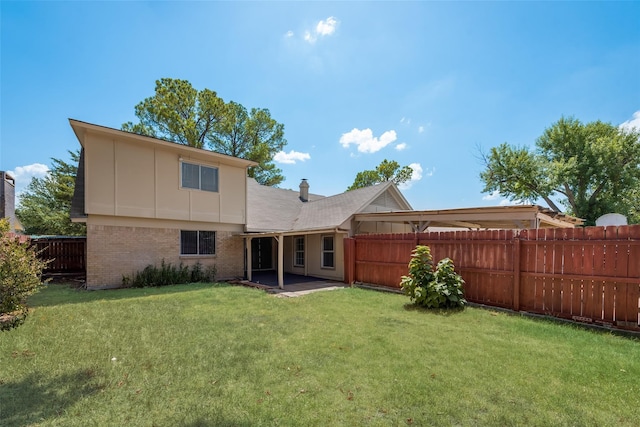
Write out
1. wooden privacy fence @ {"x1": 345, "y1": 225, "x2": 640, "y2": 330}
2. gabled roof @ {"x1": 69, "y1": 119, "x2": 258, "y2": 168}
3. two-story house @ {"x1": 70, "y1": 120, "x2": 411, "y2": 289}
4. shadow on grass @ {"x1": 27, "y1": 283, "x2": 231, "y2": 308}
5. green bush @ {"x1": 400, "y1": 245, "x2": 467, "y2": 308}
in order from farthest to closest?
1. two-story house @ {"x1": 70, "y1": 120, "x2": 411, "y2": 289}
2. gabled roof @ {"x1": 69, "y1": 119, "x2": 258, "y2": 168}
3. shadow on grass @ {"x1": 27, "y1": 283, "x2": 231, "y2": 308}
4. green bush @ {"x1": 400, "y1": 245, "x2": 467, "y2": 308}
5. wooden privacy fence @ {"x1": 345, "y1": 225, "x2": 640, "y2": 330}

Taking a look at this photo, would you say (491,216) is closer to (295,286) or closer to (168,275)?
(295,286)

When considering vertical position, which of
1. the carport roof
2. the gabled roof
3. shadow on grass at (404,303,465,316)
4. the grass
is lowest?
shadow on grass at (404,303,465,316)

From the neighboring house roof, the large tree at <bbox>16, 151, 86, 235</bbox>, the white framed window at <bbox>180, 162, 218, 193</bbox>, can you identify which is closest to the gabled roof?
the white framed window at <bbox>180, 162, 218, 193</bbox>

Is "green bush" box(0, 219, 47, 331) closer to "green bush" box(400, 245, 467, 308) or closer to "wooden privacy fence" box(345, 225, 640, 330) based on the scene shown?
"green bush" box(400, 245, 467, 308)

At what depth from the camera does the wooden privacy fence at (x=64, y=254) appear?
14.6 metres

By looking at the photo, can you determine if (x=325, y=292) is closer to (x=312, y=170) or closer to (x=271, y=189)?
(x=271, y=189)

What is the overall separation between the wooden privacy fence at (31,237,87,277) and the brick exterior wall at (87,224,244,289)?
595cm

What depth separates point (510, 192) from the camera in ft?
99.2

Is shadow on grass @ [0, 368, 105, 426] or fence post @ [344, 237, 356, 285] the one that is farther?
fence post @ [344, 237, 356, 285]

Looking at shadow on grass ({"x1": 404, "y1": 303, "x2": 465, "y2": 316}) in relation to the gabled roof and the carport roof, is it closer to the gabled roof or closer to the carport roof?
the carport roof

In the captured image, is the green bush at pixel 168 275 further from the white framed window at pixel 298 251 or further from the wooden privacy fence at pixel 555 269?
the wooden privacy fence at pixel 555 269

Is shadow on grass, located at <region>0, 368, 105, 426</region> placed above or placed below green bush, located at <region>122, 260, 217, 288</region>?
above

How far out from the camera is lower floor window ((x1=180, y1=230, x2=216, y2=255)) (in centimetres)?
1235

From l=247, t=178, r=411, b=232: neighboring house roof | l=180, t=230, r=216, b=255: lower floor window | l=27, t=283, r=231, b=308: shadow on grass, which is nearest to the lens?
l=27, t=283, r=231, b=308: shadow on grass
